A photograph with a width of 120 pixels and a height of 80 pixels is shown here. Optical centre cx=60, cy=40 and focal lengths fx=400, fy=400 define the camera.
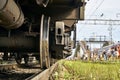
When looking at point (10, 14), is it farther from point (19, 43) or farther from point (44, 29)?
point (19, 43)

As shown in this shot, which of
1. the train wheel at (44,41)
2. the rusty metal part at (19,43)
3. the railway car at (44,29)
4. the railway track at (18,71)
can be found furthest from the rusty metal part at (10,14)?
the railway track at (18,71)

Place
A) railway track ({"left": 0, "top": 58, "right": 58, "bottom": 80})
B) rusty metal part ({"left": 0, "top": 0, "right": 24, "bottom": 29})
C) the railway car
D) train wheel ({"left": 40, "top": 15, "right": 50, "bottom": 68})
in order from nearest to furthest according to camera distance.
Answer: rusty metal part ({"left": 0, "top": 0, "right": 24, "bottom": 29})
train wheel ({"left": 40, "top": 15, "right": 50, "bottom": 68})
the railway car
railway track ({"left": 0, "top": 58, "right": 58, "bottom": 80})

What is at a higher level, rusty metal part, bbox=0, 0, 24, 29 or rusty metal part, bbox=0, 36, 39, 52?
rusty metal part, bbox=0, 0, 24, 29

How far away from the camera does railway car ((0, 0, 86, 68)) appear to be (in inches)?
300

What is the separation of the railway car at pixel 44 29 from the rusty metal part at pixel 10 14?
1.66 ft

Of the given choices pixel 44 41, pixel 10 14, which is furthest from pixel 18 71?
pixel 10 14

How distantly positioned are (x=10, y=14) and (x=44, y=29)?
1495mm

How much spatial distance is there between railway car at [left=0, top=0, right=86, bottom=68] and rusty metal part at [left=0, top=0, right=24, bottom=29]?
1.66 ft

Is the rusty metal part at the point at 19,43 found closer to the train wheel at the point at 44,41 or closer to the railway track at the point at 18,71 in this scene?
the train wheel at the point at 44,41

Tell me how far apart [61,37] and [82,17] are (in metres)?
0.87

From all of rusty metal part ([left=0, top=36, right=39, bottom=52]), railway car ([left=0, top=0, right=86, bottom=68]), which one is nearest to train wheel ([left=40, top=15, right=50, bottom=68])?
railway car ([left=0, top=0, right=86, bottom=68])

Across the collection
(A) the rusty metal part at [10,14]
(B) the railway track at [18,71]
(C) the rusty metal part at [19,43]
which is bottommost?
(B) the railway track at [18,71]

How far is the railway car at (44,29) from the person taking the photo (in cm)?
761

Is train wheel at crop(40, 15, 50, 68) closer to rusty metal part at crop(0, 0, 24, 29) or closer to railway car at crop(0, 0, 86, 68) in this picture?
railway car at crop(0, 0, 86, 68)
